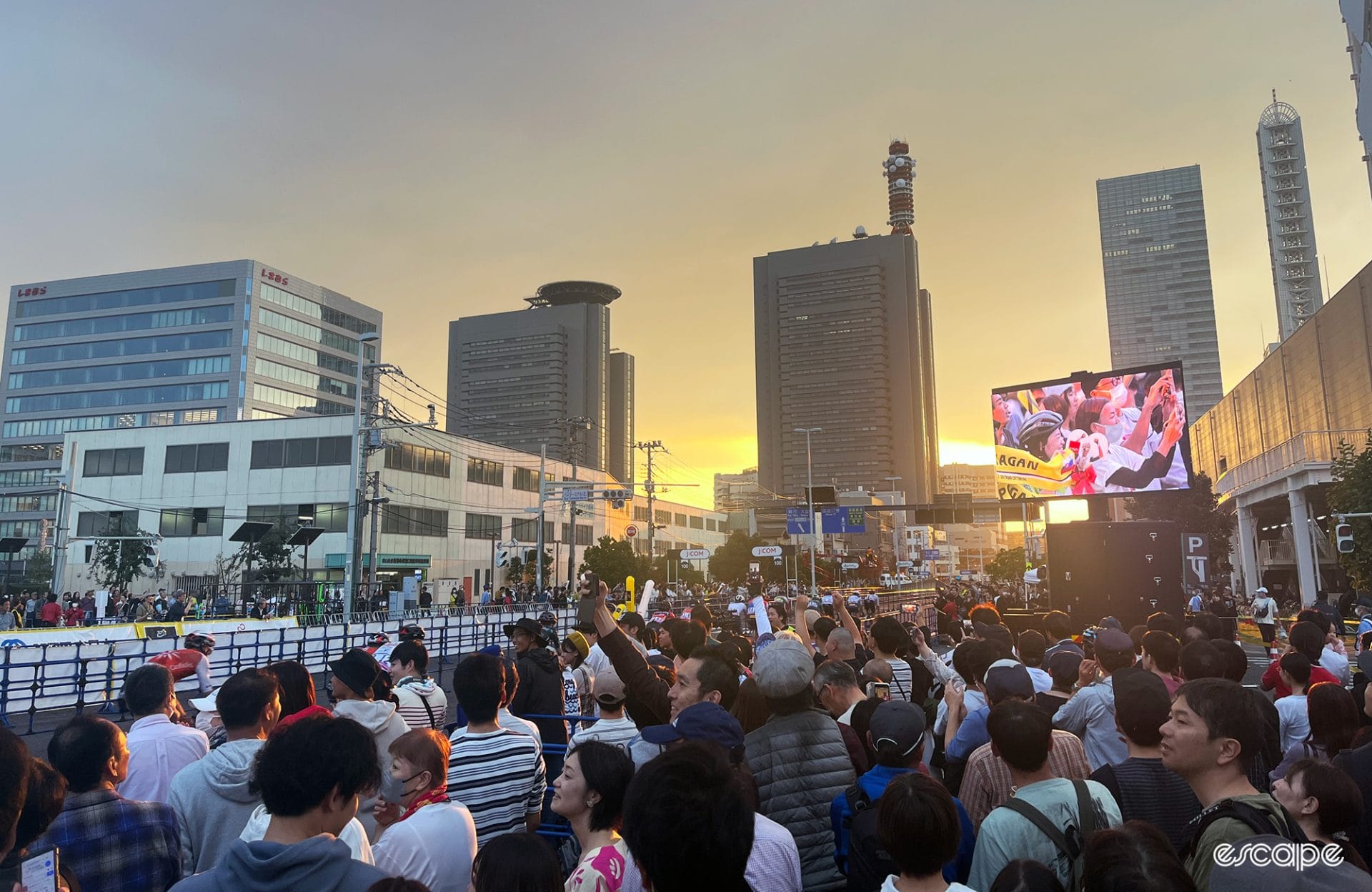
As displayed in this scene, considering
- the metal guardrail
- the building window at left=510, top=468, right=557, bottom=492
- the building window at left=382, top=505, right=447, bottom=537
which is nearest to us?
the metal guardrail

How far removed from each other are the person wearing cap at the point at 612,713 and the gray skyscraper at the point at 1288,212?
14946cm

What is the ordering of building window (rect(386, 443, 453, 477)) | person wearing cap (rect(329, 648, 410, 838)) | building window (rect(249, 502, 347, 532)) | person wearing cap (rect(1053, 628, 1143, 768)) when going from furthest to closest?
building window (rect(386, 443, 453, 477)) → building window (rect(249, 502, 347, 532)) → person wearing cap (rect(1053, 628, 1143, 768)) → person wearing cap (rect(329, 648, 410, 838))

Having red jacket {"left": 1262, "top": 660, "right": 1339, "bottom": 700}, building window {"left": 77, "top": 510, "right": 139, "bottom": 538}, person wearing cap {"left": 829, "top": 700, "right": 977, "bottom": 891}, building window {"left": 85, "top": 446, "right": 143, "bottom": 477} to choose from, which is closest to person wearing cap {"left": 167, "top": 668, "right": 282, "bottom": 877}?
person wearing cap {"left": 829, "top": 700, "right": 977, "bottom": 891}

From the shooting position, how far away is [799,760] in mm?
4148

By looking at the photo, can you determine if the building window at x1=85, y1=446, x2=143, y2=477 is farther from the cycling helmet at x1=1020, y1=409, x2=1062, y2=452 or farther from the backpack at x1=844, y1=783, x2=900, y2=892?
the backpack at x1=844, y1=783, x2=900, y2=892


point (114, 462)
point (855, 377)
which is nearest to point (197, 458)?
point (114, 462)

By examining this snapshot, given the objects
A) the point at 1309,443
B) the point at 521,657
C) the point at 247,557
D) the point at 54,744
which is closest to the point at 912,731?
the point at 54,744

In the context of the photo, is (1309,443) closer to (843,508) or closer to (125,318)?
(843,508)

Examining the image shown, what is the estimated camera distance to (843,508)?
136ft

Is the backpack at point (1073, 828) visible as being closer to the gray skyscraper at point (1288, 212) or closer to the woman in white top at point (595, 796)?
the woman in white top at point (595, 796)

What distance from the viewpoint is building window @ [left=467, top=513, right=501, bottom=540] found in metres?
64.0

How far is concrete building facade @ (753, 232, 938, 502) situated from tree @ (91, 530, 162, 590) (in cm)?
14748

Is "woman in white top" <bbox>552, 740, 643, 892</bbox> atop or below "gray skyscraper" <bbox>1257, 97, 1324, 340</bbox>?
below

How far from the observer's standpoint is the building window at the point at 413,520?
56156mm
